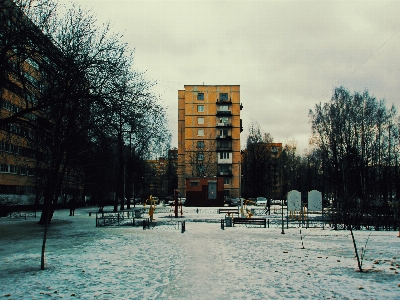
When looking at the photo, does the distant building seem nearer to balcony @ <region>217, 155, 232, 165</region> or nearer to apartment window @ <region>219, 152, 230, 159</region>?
balcony @ <region>217, 155, 232, 165</region>

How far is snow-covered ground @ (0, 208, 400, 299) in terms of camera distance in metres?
8.95

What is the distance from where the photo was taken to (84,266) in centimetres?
1206

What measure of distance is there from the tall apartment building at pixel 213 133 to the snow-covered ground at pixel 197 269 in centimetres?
5923

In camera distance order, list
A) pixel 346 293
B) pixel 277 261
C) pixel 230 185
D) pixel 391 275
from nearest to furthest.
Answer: pixel 346 293 → pixel 391 275 → pixel 277 261 → pixel 230 185

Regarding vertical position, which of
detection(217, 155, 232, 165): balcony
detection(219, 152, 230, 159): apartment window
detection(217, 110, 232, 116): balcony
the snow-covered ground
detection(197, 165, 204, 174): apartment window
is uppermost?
detection(217, 110, 232, 116): balcony

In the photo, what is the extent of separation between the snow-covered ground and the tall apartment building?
59.2 meters

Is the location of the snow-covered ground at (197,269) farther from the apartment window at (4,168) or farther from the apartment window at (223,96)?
the apartment window at (223,96)

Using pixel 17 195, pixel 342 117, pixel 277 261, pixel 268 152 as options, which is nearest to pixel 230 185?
pixel 268 152

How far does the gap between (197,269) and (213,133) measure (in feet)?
222

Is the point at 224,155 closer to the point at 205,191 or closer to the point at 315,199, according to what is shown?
the point at 205,191

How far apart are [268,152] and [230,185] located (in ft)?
34.3

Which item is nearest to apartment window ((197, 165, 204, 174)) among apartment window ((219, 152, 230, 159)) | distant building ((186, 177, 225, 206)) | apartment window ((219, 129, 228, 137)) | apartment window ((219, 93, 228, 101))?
apartment window ((219, 152, 230, 159))

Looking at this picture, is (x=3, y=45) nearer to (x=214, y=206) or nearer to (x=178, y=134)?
(x=214, y=206)

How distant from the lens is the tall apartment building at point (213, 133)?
7812 cm
